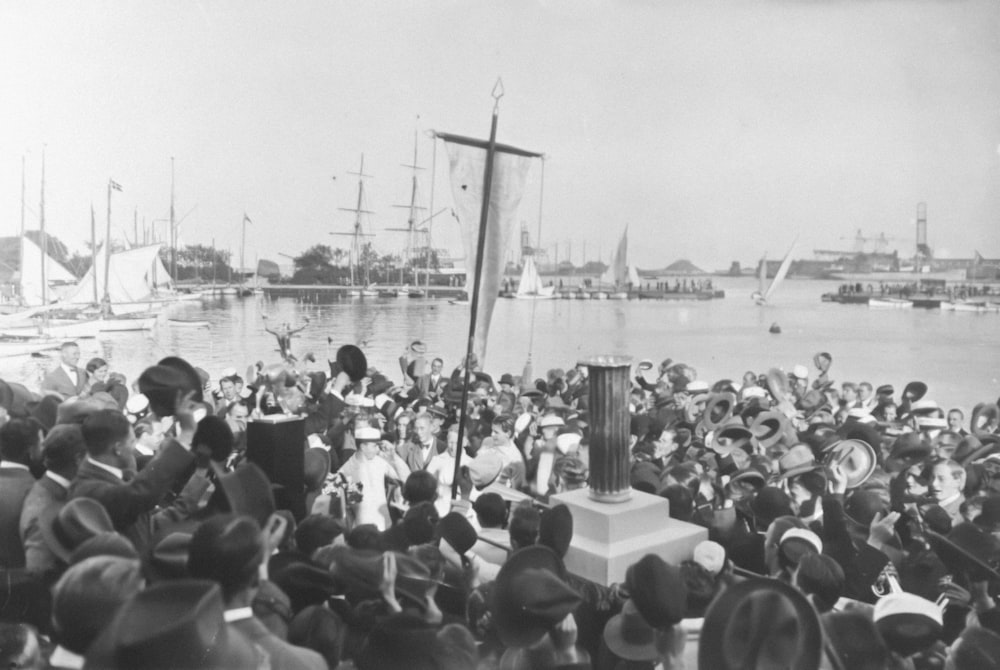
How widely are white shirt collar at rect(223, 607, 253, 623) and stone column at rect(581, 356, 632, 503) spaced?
1824 mm

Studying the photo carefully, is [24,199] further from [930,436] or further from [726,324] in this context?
[726,324]

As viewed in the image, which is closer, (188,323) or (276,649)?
(276,649)

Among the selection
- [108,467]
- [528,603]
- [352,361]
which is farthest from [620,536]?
[352,361]

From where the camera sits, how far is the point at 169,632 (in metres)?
1.74

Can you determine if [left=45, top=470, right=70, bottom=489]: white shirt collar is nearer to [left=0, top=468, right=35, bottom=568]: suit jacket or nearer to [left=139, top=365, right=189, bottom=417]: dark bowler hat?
[left=0, top=468, right=35, bottom=568]: suit jacket

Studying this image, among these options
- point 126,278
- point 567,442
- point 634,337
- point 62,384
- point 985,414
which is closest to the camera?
point 567,442

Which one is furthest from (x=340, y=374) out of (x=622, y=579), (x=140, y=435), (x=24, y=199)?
(x=24, y=199)

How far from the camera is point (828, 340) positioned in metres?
20.6

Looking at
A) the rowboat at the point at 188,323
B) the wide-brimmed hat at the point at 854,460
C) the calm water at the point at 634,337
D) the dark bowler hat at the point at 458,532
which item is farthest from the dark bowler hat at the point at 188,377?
the rowboat at the point at 188,323

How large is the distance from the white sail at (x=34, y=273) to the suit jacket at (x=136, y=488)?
9241 mm

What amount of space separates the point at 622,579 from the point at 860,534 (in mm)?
1298

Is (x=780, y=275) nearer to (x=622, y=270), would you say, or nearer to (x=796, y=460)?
(x=622, y=270)

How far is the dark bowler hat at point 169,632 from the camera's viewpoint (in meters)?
1.73

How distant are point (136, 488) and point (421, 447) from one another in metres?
2.81
